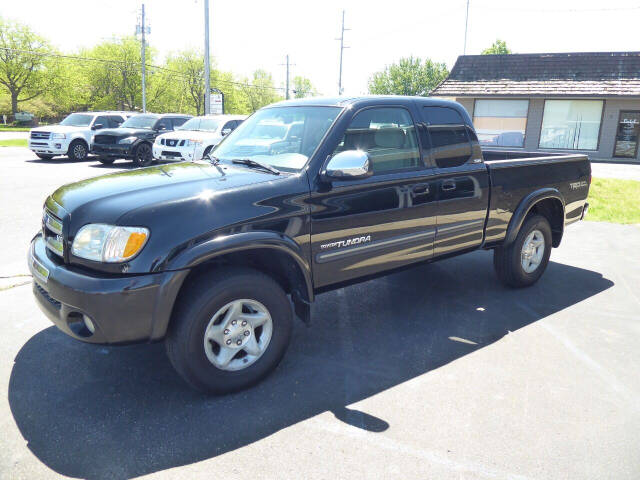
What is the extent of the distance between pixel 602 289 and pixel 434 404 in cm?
348

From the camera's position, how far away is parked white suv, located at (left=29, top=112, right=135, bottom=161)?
704 inches

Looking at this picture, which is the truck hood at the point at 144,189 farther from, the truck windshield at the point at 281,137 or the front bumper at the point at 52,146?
the front bumper at the point at 52,146

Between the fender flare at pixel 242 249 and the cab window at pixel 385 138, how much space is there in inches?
34.0

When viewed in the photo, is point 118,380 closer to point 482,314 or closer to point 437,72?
point 482,314

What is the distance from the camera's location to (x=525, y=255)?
219 inches

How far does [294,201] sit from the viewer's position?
11.3 feet

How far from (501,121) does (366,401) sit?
80.7ft

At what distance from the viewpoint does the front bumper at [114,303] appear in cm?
282

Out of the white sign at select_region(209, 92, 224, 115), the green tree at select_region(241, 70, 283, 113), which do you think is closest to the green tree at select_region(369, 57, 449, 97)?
the green tree at select_region(241, 70, 283, 113)

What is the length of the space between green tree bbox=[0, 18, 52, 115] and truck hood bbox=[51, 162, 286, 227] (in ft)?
210

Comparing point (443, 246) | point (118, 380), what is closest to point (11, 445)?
point (118, 380)

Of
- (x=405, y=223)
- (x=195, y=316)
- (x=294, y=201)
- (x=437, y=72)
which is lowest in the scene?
(x=195, y=316)

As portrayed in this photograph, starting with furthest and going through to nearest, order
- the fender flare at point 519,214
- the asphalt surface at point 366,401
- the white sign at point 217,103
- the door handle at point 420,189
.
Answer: the white sign at point 217,103, the fender flare at point 519,214, the door handle at point 420,189, the asphalt surface at point 366,401

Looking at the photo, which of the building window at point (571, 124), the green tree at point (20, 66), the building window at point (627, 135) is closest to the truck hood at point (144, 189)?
the building window at point (571, 124)
